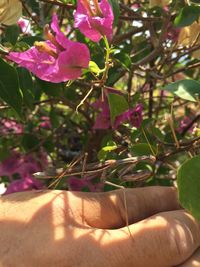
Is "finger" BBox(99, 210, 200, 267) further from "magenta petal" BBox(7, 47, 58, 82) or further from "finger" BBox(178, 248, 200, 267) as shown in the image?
"magenta petal" BBox(7, 47, 58, 82)

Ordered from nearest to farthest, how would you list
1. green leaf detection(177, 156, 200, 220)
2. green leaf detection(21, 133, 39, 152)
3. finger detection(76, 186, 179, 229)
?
green leaf detection(177, 156, 200, 220) → finger detection(76, 186, 179, 229) → green leaf detection(21, 133, 39, 152)

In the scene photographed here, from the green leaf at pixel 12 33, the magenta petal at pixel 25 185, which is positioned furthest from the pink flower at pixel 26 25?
the magenta petal at pixel 25 185

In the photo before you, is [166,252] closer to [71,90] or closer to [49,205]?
[49,205]

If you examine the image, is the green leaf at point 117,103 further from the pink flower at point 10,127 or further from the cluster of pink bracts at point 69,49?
the pink flower at point 10,127

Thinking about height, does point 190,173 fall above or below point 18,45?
below

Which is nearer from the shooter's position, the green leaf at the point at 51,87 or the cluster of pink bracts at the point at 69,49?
the cluster of pink bracts at the point at 69,49

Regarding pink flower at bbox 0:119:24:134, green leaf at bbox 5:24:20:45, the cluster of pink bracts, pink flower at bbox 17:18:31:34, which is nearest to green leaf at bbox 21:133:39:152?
pink flower at bbox 0:119:24:134

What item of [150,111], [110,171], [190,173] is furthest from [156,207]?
[150,111]
